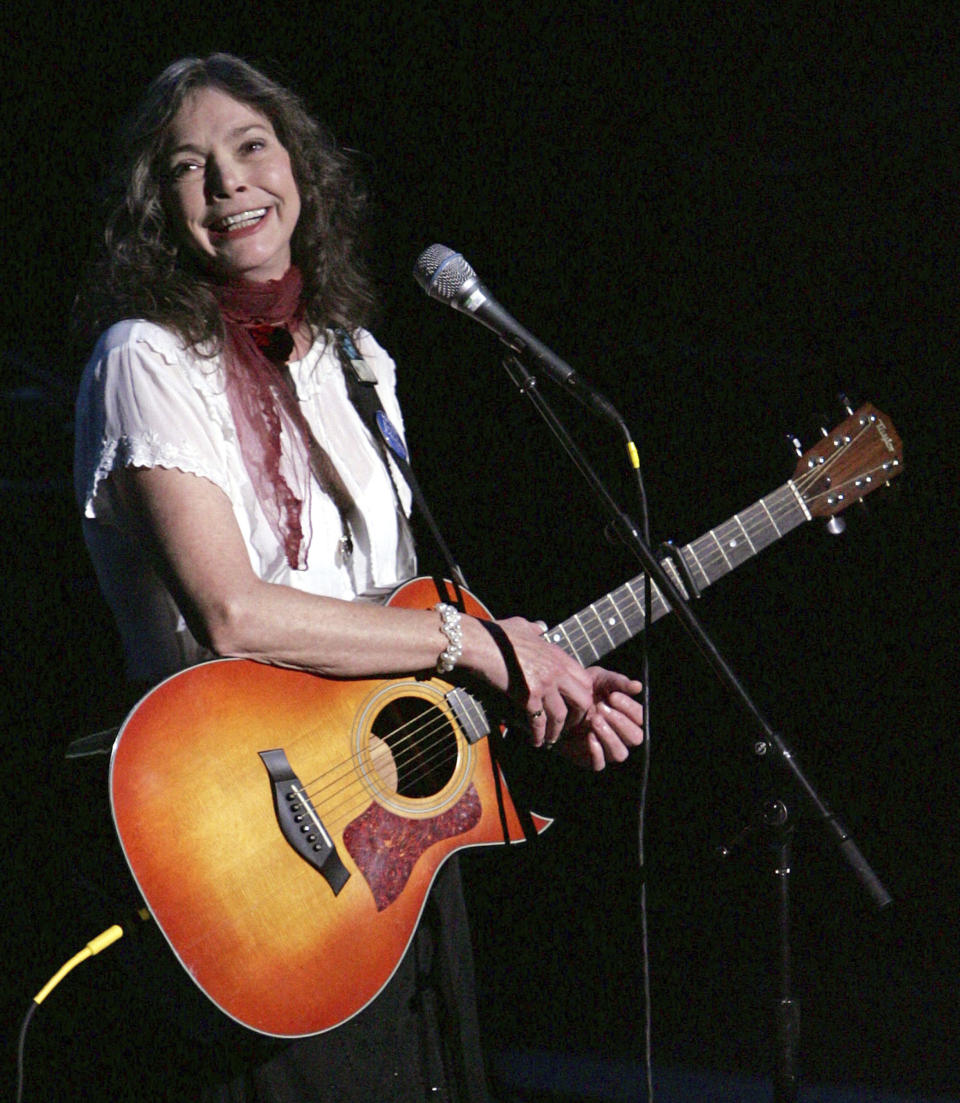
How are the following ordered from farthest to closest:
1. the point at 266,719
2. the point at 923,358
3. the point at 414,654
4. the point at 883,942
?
the point at 883,942
the point at 923,358
the point at 414,654
the point at 266,719

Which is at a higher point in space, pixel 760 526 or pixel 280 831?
pixel 760 526

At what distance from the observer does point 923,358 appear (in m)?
3.06

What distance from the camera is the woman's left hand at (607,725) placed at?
2094 millimetres

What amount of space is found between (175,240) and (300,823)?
1.07 metres

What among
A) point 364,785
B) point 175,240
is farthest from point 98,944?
point 175,240

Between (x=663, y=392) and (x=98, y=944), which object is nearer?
(x=98, y=944)

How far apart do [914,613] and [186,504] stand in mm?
2196

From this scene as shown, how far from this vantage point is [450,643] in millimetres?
1971

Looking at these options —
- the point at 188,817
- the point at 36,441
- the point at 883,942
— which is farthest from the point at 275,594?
the point at 883,942

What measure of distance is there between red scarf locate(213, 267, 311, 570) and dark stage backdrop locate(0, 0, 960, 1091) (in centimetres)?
91

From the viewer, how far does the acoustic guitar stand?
5.30 feet

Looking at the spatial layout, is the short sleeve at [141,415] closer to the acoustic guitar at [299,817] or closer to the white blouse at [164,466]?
the white blouse at [164,466]

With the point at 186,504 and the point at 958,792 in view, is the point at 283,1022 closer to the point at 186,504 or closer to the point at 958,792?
the point at 186,504

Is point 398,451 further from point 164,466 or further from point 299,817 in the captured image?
point 299,817
